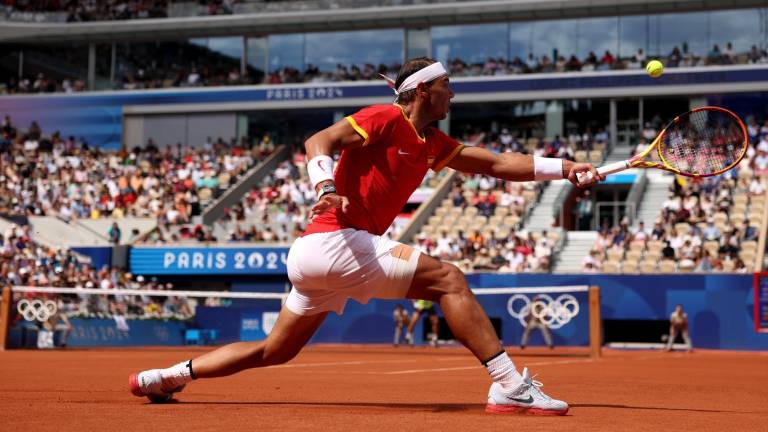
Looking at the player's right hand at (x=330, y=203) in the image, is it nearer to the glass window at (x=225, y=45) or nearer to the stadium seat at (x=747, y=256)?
the stadium seat at (x=747, y=256)

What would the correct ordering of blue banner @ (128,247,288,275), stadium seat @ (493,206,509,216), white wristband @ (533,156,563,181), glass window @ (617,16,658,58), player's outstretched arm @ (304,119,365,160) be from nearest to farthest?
player's outstretched arm @ (304,119,365,160) < white wristband @ (533,156,563,181) < stadium seat @ (493,206,509,216) < blue banner @ (128,247,288,275) < glass window @ (617,16,658,58)

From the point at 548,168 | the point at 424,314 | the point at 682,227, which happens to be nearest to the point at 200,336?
the point at 424,314

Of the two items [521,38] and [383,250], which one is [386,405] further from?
[521,38]

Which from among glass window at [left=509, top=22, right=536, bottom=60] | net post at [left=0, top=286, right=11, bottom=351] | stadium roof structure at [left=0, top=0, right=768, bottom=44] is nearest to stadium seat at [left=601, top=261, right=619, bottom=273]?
stadium roof structure at [left=0, top=0, right=768, bottom=44]

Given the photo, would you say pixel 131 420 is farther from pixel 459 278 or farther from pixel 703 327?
pixel 703 327

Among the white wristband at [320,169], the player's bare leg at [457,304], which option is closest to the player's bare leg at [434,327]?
the player's bare leg at [457,304]

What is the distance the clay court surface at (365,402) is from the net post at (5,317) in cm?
730

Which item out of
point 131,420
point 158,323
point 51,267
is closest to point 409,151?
point 131,420

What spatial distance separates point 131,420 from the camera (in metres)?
5.44

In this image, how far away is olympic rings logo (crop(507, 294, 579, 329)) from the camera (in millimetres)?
21844

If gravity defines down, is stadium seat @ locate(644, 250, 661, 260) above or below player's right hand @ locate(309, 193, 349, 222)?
below

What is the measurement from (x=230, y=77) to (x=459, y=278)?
3692cm

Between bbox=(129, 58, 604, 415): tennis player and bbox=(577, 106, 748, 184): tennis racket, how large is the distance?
3.44 feet

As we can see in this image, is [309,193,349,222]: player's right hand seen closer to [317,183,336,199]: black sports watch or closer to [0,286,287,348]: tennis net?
[317,183,336,199]: black sports watch
